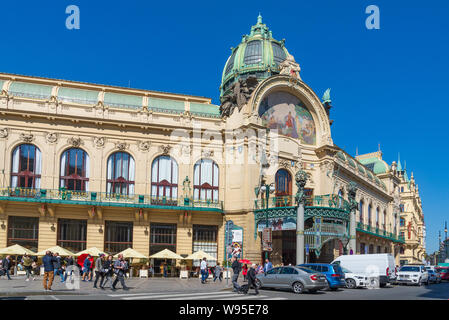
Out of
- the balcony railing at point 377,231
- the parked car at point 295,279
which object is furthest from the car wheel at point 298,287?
the balcony railing at point 377,231

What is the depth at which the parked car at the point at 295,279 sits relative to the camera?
25234 mm

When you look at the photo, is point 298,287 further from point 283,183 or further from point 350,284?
point 283,183

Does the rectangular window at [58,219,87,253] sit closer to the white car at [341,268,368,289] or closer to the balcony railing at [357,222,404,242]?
the white car at [341,268,368,289]

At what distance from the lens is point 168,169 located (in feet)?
142

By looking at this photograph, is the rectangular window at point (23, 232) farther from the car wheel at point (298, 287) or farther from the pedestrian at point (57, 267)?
the car wheel at point (298, 287)

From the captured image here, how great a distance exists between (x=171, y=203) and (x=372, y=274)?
17.6 meters

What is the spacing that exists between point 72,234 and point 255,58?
88.4 feet

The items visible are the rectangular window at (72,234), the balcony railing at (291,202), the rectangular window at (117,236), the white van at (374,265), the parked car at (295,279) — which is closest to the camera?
the parked car at (295,279)

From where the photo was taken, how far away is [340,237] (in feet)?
132

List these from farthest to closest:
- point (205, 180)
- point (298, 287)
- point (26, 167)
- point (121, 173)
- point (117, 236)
Answer: point (205, 180), point (121, 173), point (117, 236), point (26, 167), point (298, 287)

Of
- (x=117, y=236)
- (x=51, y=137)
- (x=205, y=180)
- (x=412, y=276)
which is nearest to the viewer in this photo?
(x=412, y=276)

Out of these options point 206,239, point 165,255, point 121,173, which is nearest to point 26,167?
point 121,173

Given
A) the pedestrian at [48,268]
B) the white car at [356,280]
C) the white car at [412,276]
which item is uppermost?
the pedestrian at [48,268]

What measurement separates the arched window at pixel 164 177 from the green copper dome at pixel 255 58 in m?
14.5
